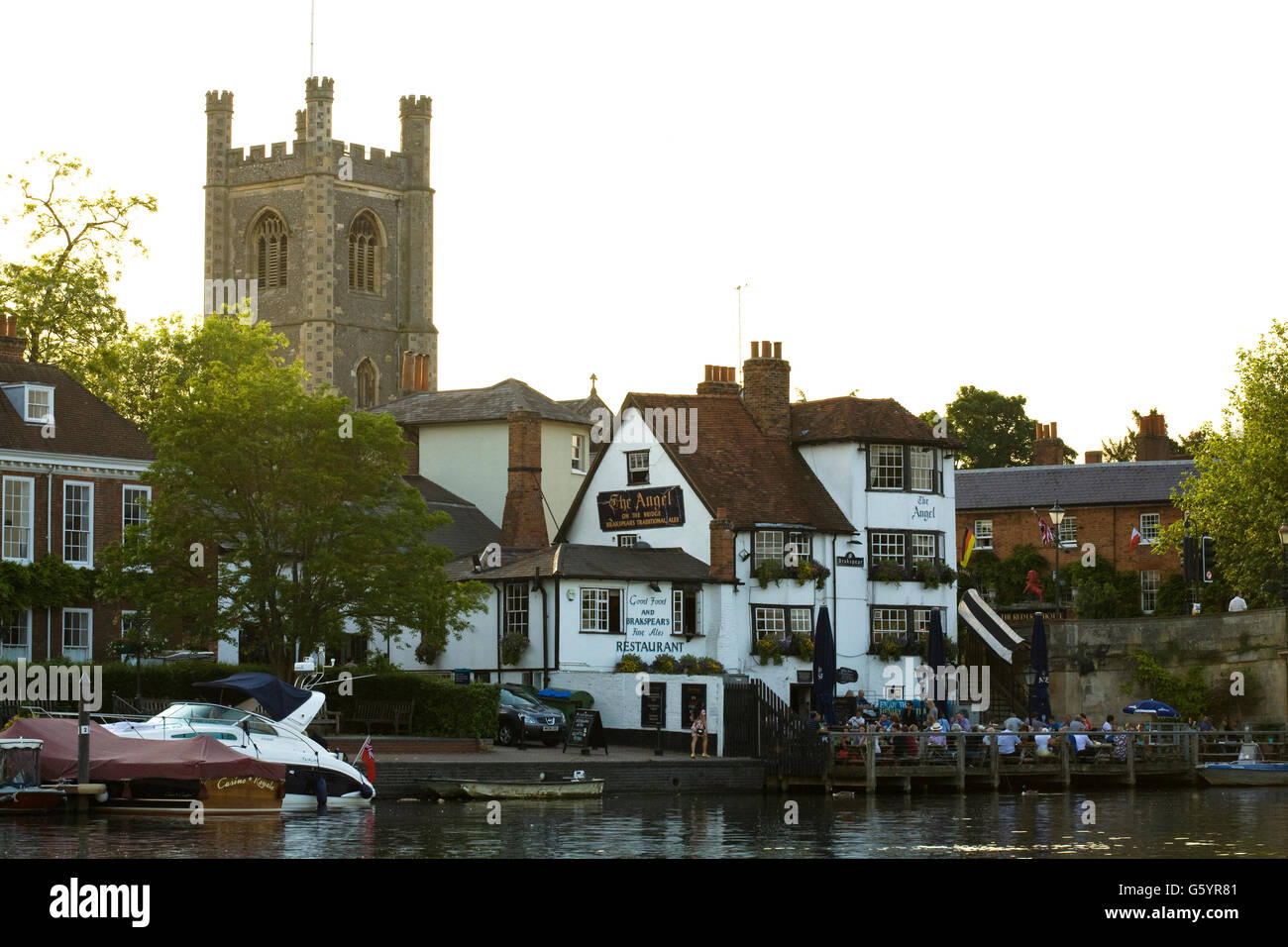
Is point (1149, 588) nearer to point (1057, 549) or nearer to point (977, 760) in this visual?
point (1057, 549)

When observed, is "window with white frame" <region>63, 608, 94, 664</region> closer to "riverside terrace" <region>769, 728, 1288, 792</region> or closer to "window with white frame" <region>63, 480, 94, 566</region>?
"window with white frame" <region>63, 480, 94, 566</region>

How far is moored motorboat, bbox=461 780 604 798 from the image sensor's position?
41.5 meters

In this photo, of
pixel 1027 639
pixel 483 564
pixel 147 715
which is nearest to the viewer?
pixel 147 715

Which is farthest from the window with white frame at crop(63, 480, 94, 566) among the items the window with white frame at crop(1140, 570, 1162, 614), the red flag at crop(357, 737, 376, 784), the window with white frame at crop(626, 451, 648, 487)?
the window with white frame at crop(1140, 570, 1162, 614)

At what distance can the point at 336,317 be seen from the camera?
110 meters

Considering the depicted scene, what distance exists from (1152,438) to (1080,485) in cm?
727

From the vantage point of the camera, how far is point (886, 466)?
62.2 metres

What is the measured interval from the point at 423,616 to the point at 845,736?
37.1 ft

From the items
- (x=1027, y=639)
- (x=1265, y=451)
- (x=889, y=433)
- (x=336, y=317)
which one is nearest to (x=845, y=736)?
(x=889, y=433)

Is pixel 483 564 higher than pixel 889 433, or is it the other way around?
pixel 889 433

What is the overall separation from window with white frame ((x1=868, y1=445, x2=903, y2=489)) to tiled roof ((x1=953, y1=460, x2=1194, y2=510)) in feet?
68.6

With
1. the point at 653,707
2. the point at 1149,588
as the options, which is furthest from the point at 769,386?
the point at 1149,588
